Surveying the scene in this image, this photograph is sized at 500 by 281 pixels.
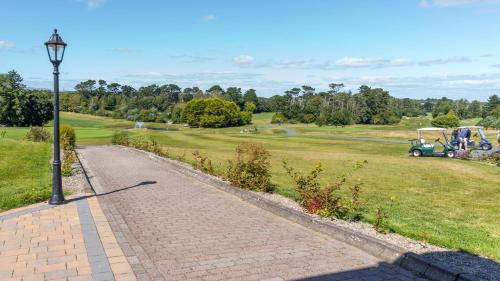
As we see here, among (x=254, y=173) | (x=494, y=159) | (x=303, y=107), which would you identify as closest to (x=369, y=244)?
(x=254, y=173)

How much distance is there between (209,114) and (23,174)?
319 feet

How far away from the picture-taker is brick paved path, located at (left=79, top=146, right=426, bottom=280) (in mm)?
5844

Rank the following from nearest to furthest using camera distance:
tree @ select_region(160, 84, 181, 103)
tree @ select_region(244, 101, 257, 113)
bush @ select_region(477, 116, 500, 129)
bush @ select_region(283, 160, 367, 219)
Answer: bush @ select_region(283, 160, 367, 219) < bush @ select_region(477, 116, 500, 129) < tree @ select_region(244, 101, 257, 113) < tree @ select_region(160, 84, 181, 103)

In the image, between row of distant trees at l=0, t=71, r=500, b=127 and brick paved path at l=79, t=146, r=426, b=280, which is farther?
row of distant trees at l=0, t=71, r=500, b=127

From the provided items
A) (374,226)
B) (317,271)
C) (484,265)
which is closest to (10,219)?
(317,271)

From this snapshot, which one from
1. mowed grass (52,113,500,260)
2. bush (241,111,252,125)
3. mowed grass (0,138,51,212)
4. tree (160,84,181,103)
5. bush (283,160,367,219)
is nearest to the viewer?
mowed grass (52,113,500,260)

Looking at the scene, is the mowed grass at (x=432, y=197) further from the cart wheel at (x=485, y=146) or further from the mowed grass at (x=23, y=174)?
the cart wheel at (x=485, y=146)

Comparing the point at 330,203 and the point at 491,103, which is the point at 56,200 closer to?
the point at 330,203

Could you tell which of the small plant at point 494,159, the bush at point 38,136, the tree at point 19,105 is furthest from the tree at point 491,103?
the bush at point 38,136

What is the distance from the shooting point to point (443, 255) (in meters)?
6.14

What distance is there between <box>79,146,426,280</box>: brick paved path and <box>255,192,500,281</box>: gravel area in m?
0.53

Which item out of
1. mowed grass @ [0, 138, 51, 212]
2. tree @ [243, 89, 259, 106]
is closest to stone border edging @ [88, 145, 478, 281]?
mowed grass @ [0, 138, 51, 212]

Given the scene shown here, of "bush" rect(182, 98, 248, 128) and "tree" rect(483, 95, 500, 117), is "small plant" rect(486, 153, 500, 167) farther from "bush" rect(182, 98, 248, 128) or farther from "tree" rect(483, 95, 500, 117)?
"tree" rect(483, 95, 500, 117)

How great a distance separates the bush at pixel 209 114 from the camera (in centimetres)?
11019
